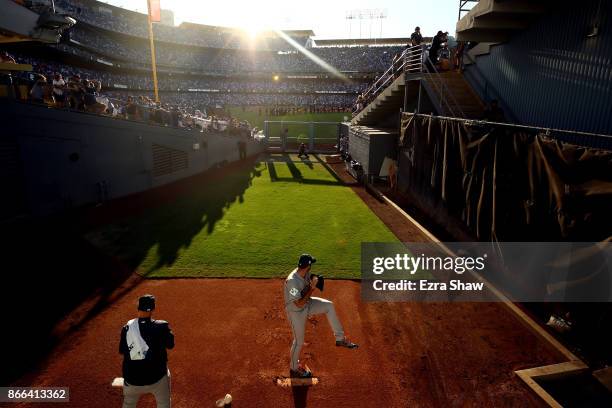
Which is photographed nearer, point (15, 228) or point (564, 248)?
point (564, 248)

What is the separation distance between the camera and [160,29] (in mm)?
59594

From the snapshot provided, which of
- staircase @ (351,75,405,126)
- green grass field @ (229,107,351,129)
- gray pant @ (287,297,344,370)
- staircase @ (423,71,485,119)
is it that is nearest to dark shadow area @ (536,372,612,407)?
gray pant @ (287,297,344,370)

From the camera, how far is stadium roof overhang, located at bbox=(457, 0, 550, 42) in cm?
1040

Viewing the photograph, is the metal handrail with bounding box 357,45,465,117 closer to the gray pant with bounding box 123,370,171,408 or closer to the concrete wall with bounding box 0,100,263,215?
the concrete wall with bounding box 0,100,263,215

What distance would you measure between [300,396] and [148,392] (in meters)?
2.17

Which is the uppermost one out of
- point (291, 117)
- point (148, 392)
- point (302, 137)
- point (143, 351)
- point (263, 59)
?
point (263, 59)

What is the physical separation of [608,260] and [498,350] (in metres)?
2.22

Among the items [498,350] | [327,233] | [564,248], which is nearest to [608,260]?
[564,248]

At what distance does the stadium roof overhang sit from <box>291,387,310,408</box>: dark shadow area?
11.0 meters

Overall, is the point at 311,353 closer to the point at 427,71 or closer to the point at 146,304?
the point at 146,304

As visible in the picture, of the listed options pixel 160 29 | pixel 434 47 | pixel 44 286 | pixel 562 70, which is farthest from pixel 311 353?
pixel 160 29

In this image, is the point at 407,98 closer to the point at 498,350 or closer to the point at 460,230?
the point at 460,230

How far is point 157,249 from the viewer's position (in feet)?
33.8

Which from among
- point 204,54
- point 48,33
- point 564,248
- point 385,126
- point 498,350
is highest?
point 204,54
